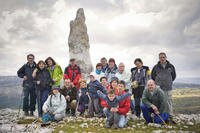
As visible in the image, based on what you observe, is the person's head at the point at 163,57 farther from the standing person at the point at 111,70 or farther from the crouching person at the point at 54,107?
the crouching person at the point at 54,107

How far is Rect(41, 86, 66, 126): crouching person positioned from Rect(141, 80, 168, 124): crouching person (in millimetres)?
4817

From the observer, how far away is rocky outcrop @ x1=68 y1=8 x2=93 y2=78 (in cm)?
1718

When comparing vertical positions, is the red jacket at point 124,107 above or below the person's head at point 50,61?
below

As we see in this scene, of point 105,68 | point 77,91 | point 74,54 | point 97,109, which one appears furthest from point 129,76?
point 74,54

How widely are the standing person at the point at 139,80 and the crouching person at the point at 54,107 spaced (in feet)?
15.2

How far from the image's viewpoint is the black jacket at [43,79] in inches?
392

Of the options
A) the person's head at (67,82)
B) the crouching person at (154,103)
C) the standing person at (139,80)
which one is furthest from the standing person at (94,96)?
the crouching person at (154,103)

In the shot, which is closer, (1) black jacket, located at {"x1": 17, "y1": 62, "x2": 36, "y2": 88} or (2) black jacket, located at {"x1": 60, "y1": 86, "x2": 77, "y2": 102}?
(2) black jacket, located at {"x1": 60, "y1": 86, "x2": 77, "y2": 102}

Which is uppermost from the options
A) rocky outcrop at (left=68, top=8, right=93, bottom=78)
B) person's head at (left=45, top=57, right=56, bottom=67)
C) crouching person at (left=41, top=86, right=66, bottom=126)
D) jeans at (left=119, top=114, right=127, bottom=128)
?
rocky outcrop at (left=68, top=8, right=93, bottom=78)

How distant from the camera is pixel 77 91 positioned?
10461 millimetres

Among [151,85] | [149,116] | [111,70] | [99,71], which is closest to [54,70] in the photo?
[99,71]

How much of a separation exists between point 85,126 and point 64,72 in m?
4.76

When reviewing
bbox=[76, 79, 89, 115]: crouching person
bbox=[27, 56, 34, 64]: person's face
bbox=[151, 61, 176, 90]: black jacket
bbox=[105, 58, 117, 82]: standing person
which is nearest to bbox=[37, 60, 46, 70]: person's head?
bbox=[27, 56, 34, 64]: person's face

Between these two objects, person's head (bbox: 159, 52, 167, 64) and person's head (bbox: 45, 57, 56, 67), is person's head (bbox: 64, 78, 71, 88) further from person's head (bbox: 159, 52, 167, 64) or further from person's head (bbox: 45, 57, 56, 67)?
person's head (bbox: 159, 52, 167, 64)
